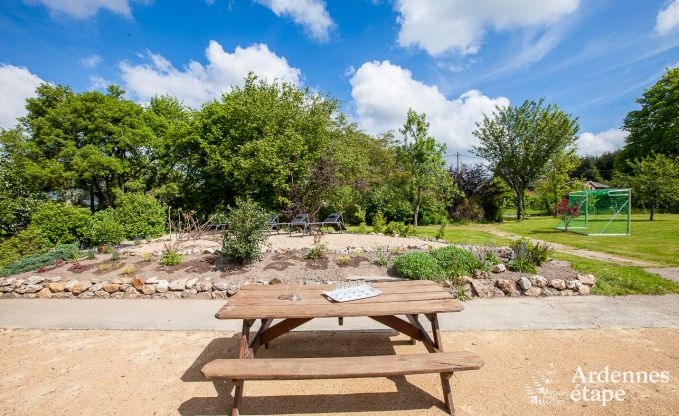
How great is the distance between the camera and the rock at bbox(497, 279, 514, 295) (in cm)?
492

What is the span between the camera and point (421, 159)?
1411 cm

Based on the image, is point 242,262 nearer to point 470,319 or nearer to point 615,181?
point 470,319

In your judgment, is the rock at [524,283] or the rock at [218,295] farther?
the rock at [218,295]

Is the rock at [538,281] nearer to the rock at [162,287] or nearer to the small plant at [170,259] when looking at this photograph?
the rock at [162,287]

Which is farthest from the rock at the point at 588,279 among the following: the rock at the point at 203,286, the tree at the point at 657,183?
the tree at the point at 657,183

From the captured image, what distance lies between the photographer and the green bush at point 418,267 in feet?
16.6

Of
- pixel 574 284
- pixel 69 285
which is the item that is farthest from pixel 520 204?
pixel 69 285

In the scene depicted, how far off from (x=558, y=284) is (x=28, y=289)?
9.47 metres

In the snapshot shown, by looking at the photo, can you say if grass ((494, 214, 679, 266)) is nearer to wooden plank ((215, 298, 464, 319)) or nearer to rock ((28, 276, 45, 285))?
wooden plank ((215, 298, 464, 319))

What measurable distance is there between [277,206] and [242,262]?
280 inches

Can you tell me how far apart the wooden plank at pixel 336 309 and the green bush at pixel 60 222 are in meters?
8.49

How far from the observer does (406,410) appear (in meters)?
2.37

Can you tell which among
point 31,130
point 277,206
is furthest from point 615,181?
point 31,130

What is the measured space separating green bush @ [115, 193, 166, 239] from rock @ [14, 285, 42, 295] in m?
3.84
